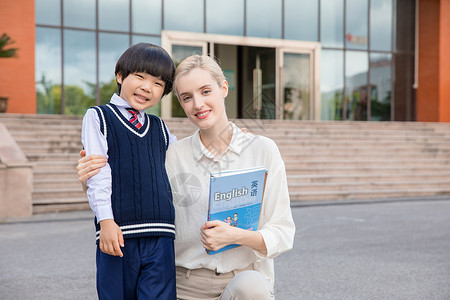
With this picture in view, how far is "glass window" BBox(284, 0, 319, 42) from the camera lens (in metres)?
20.9

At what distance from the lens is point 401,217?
7.84m

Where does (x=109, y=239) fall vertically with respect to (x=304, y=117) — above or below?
below

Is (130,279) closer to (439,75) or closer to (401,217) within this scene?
(401,217)

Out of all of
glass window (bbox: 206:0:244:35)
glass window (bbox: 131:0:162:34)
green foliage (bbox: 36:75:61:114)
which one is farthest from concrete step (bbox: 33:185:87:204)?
glass window (bbox: 206:0:244:35)

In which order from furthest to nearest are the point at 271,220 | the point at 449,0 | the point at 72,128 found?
1. the point at 449,0
2. the point at 72,128
3. the point at 271,220

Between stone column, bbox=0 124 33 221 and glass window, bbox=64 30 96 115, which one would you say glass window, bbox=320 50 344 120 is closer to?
glass window, bbox=64 30 96 115

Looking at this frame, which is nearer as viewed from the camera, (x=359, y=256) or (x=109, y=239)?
A: (x=109, y=239)

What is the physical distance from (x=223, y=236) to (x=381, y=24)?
22.7 m

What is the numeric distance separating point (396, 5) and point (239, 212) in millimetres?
23297

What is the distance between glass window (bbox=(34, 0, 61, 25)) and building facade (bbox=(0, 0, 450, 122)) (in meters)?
0.04

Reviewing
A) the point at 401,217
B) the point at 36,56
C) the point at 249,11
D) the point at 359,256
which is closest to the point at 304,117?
the point at 249,11

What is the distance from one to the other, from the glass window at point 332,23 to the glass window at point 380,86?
1951 millimetres

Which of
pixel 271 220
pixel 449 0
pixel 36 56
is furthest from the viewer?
pixel 449 0

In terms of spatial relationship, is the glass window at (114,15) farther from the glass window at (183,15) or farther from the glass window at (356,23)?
the glass window at (356,23)
